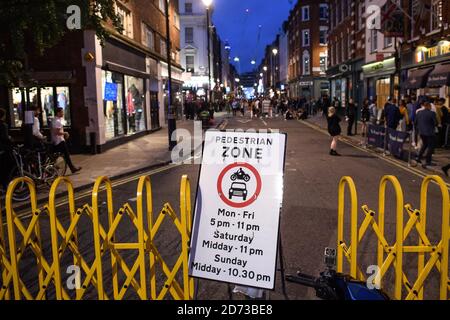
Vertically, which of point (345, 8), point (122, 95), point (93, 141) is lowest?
point (93, 141)

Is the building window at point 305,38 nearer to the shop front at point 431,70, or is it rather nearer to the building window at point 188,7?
the building window at point 188,7

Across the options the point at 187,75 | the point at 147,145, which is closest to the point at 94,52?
the point at 147,145

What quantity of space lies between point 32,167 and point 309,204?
6576mm

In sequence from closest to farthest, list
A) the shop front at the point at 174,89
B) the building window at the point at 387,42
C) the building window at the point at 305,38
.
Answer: the building window at the point at 387,42, the shop front at the point at 174,89, the building window at the point at 305,38

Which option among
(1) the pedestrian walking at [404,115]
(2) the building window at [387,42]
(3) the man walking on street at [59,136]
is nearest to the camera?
(3) the man walking on street at [59,136]

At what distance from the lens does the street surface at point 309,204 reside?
5.70 meters

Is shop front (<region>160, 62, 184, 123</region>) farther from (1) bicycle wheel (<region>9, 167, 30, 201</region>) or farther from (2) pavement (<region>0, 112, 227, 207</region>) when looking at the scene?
(1) bicycle wheel (<region>9, 167, 30, 201</region>)

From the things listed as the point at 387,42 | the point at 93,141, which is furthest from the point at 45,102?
the point at 387,42

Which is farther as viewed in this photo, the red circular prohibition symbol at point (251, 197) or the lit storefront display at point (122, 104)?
the lit storefront display at point (122, 104)

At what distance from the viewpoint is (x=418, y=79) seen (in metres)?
20.4

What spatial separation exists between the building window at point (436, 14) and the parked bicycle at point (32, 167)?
15.8m

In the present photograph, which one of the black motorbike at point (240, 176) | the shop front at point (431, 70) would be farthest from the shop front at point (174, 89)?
the black motorbike at point (240, 176)

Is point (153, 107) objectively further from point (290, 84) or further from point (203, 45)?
point (290, 84)

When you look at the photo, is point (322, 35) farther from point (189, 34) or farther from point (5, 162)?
point (5, 162)
